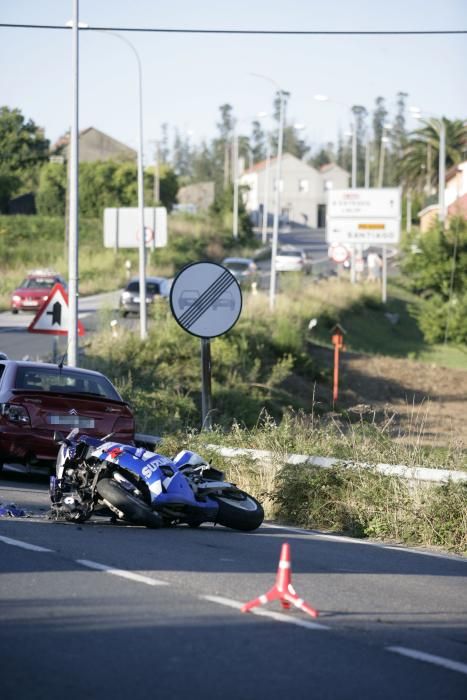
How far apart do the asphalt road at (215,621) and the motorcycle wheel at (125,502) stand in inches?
6.2

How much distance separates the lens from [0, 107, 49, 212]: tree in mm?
99750

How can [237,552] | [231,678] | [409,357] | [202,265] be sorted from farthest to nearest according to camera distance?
[409,357]
[202,265]
[237,552]
[231,678]

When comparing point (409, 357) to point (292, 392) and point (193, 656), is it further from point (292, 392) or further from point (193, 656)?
point (193, 656)

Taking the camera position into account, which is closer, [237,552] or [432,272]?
[237,552]

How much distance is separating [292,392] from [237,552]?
80.4 feet

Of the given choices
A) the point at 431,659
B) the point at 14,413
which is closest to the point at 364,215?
the point at 14,413

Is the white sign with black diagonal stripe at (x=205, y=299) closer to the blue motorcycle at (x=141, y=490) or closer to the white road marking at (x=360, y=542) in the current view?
the white road marking at (x=360, y=542)

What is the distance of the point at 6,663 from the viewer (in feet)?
19.9

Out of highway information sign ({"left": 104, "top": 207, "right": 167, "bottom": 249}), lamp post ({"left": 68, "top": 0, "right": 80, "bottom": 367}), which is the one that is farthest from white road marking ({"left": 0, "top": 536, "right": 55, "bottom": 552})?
highway information sign ({"left": 104, "top": 207, "right": 167, "bottom": 249})

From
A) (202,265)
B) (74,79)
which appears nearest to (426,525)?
(202,265)

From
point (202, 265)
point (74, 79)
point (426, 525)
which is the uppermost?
point (74, 79)

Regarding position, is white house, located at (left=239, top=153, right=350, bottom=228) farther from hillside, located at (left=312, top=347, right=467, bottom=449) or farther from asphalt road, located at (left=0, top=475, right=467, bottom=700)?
asphalt road, located at (left=0, top=475, right=467, bottom=700)

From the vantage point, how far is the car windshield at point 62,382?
49.3 ft

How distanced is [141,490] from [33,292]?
38.7 meters
